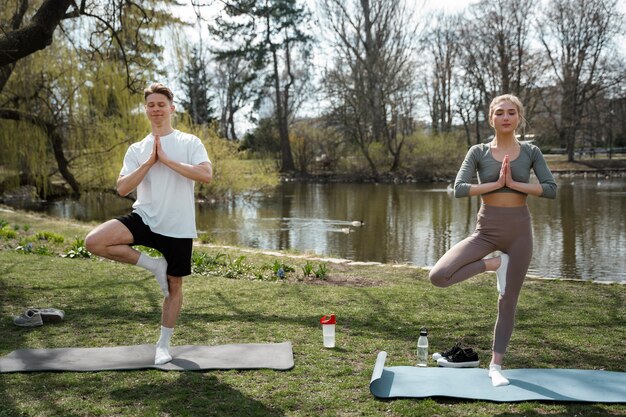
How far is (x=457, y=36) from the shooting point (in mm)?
43094

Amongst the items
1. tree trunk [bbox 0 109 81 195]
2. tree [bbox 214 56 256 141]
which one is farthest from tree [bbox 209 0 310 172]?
tree trunk [bbox 0 109 81 195]

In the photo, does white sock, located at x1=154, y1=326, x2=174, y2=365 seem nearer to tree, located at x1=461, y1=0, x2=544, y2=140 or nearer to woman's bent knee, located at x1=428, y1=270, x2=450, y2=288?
woman's bent knee, located at x1=428, y1=270, x2=450, y2=288

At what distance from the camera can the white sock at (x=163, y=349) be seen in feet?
15.0

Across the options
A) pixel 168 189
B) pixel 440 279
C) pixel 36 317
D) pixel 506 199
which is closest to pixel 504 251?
pixel 506 199

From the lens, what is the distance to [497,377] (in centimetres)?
416

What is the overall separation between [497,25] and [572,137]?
10076mm

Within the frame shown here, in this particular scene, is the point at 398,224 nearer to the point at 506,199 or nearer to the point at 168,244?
the point at 506,199

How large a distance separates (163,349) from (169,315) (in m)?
0.28

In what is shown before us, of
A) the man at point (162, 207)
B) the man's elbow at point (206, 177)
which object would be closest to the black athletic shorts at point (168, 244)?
the man at point (162, 207)

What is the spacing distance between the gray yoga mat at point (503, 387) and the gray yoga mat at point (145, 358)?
2.67 ft

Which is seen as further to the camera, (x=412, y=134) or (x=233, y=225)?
(x=412, y=134)

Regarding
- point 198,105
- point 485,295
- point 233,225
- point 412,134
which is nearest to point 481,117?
point 412,134

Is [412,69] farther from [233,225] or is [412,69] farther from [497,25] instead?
[233,225]

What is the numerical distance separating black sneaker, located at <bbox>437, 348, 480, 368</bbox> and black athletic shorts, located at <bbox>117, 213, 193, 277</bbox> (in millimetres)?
1997
